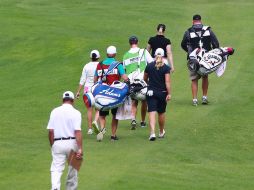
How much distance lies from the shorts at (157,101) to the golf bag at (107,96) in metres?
0.61

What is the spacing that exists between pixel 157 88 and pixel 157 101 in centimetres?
31

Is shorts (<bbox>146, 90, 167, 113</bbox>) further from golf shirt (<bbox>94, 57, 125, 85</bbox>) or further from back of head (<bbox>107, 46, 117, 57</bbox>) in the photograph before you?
back of head (<bbox>107, 46, 117, 57</bbox>)

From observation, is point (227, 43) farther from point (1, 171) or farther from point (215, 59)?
point (1, 171)

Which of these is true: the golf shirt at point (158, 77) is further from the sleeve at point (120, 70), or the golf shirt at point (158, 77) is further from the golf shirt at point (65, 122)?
the golf shirt at point (65, 122)

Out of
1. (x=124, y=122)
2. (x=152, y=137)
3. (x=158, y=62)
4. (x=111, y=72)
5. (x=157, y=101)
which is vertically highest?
(x=158, y=62)

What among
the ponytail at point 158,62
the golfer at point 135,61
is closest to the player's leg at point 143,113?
the golfer at point 135,61

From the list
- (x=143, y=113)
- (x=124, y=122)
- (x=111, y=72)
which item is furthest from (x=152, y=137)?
(x=124, y=122)

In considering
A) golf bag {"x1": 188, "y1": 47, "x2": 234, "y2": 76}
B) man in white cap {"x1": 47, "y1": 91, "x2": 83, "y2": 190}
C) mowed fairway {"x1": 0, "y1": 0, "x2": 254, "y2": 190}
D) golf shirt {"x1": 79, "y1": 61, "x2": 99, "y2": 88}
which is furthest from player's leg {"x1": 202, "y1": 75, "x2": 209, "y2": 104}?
man in white cap {"x1": 47, "y1": 91, "x2": 83, "y2": 190}

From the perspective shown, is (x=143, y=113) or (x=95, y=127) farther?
(x=143, y=113)

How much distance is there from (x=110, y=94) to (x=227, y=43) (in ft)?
54.4

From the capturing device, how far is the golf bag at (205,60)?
25.2m

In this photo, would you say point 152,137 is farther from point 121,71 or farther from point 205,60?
point 205,60

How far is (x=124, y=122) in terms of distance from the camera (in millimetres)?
24297

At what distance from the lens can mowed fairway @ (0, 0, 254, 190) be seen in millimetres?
18719
